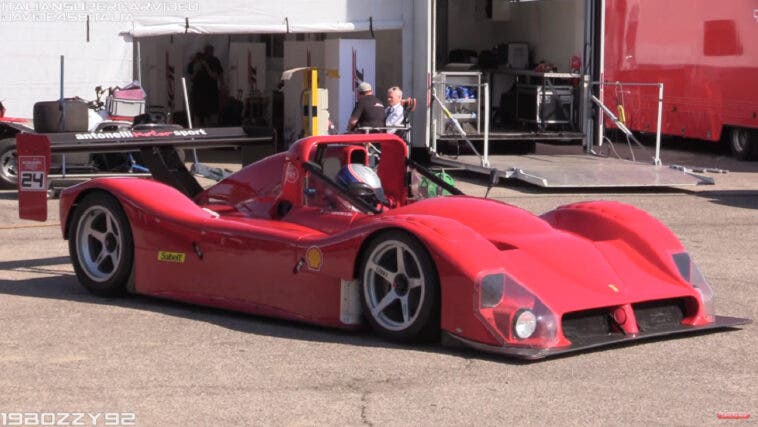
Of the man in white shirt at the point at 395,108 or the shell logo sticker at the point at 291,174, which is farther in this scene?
the man in white shirt at the point at 395,108

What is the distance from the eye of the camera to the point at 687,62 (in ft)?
80.5

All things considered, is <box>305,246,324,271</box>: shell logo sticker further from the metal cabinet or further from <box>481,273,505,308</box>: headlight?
the metal cabinet

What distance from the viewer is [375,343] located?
313 inches

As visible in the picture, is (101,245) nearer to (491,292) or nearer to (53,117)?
(491,292)

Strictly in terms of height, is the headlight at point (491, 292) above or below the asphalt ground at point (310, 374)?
above

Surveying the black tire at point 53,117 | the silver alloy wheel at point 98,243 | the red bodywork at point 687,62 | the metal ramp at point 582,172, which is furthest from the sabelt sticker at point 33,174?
the red bodywork at point 687,62

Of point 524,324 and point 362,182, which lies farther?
point 362,182

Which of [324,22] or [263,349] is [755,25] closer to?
[324,22]

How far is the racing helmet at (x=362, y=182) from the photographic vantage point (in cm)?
889

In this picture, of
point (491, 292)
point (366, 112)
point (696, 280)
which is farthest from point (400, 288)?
point (366, 112)

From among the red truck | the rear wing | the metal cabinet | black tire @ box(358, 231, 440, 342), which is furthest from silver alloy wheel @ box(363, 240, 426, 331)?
the red truck

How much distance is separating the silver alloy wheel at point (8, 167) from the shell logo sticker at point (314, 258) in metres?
10.4

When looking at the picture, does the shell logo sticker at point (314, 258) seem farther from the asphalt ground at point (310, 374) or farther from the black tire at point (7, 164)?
the black tire at point (7, 164)

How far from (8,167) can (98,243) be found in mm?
8608
